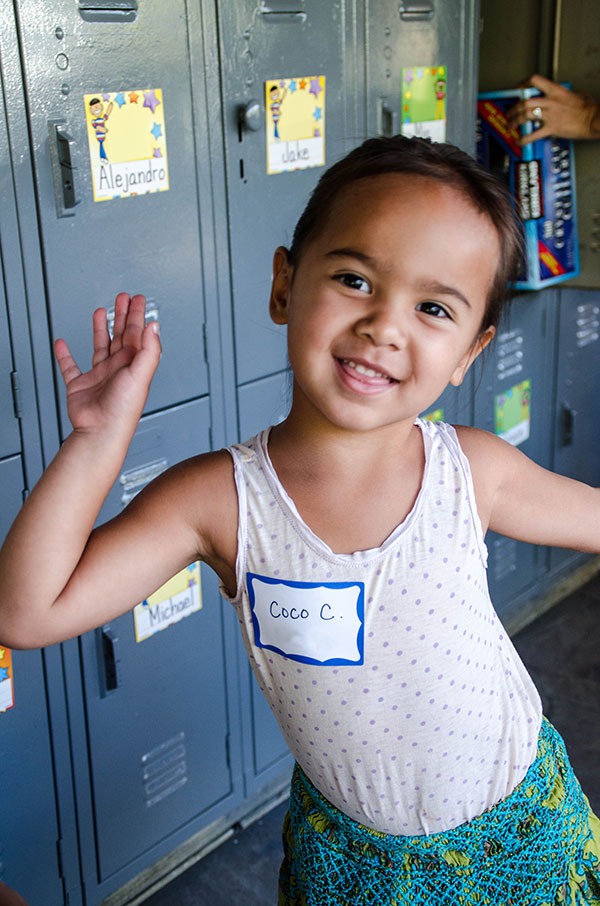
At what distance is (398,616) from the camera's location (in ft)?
3.87

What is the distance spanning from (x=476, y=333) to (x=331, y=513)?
0.95 ft

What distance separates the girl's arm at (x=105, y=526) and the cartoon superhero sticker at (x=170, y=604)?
1166 millimetres

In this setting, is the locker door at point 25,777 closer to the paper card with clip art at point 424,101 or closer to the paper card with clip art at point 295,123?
the paper card with clip art at point 295,123

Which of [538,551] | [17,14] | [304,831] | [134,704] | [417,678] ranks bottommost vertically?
[538,551]

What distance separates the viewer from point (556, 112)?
3010 millimetres

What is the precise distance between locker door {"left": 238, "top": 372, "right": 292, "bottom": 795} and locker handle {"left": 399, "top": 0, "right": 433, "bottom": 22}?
1046mm

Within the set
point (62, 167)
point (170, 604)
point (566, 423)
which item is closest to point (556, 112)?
point (566, 423)

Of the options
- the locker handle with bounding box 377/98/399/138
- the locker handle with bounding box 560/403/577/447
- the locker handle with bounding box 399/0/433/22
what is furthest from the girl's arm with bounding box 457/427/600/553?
the locker handle with bounding box 560/403/577/447

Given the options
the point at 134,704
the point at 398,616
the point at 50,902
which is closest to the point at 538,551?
the point at 134,704

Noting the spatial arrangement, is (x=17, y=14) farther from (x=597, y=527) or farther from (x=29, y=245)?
(x=597, y=527)

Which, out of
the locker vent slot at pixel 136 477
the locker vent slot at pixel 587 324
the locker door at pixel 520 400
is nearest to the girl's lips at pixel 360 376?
the locker vent slot at pixel 136 477

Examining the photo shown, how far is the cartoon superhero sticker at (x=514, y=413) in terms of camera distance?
347 cm

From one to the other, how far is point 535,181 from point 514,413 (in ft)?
2.75

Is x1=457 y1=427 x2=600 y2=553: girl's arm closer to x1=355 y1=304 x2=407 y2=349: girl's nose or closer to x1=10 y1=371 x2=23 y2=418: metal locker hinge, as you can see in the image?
x1=355 y1=304 x2=407 y2=349: girl's nose
